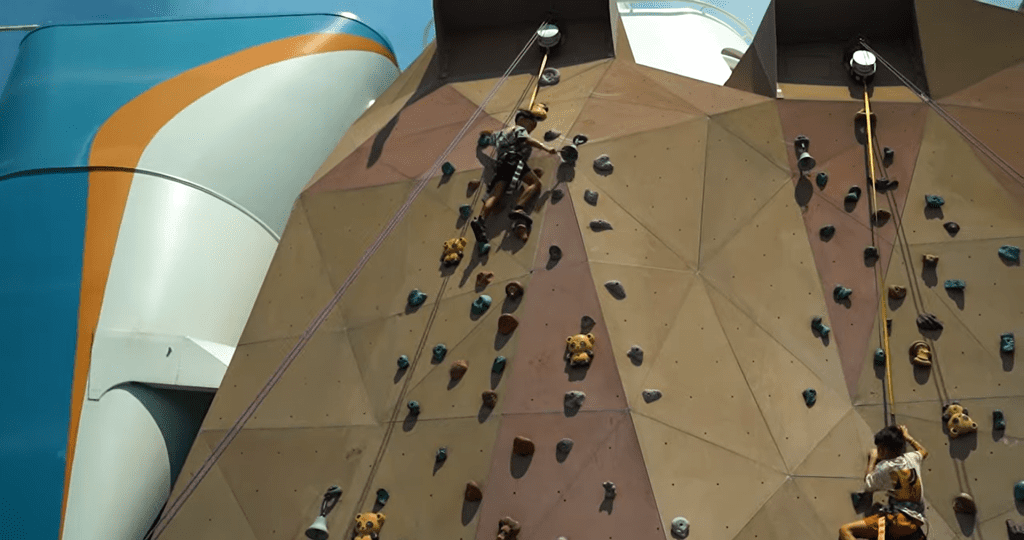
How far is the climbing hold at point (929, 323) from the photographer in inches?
332

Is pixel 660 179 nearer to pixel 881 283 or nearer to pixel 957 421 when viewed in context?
pixel 881 283

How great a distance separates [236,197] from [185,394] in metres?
2.87

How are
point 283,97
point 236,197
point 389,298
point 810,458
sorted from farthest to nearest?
point 283,97, point 236,197, point 389,298, point 810,458

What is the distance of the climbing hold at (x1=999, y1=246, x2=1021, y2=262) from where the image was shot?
8.70 m

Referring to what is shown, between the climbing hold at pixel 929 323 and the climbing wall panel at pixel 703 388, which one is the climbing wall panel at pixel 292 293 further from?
the climbing hold at pixel 929 323

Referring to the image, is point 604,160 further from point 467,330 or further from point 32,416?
point 32,416

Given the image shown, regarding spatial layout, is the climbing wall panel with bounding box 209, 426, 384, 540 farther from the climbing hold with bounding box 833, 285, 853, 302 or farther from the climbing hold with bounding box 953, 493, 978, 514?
the climbing hold with bounding box 953, 493, 978, 514

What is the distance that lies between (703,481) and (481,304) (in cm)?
249

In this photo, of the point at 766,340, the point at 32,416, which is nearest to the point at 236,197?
the point at 32,416

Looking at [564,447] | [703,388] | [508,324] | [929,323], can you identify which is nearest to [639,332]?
[703,388]

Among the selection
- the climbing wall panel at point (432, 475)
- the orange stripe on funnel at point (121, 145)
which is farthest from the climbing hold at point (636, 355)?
the orange stripe on funnel at point (121, 145)

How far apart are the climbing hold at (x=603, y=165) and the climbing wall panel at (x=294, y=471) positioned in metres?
3.19

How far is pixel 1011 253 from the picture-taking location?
8.71m

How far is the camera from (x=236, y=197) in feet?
42.9
